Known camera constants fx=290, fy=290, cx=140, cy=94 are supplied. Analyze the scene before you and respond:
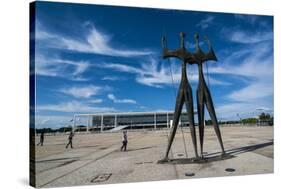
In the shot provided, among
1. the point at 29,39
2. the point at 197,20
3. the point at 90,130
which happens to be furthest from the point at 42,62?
the point at 90,130

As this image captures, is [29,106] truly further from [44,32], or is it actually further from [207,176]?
[207,176]

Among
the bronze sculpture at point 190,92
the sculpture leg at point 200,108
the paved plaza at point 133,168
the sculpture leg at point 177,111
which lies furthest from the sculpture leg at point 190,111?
the paved plaza at point 133,168

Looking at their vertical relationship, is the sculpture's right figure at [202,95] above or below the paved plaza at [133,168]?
above

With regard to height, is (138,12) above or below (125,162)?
above

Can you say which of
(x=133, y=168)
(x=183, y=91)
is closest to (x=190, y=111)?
(x=183, y=91)

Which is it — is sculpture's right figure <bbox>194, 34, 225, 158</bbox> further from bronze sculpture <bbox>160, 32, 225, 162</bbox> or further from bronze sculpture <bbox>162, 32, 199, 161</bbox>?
bronze sculpture <bbox>162, 32, 199, 161</bbox>

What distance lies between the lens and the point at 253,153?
1061 centimetres

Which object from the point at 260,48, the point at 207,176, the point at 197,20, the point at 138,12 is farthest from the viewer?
the point at 260,48

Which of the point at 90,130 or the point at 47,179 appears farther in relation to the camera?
the point at 90,130

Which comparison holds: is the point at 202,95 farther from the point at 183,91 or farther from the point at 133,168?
the point at 133,168

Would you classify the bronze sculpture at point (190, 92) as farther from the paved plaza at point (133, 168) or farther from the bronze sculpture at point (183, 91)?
the paved plaza at point (133, 168)

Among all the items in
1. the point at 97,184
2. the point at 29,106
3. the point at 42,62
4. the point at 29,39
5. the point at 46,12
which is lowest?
the point at 97,184

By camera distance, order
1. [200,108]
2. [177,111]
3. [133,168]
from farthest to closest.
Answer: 1. [200,108]
2. [177,111]
3. [133,168]

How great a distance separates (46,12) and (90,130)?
12.7 m
